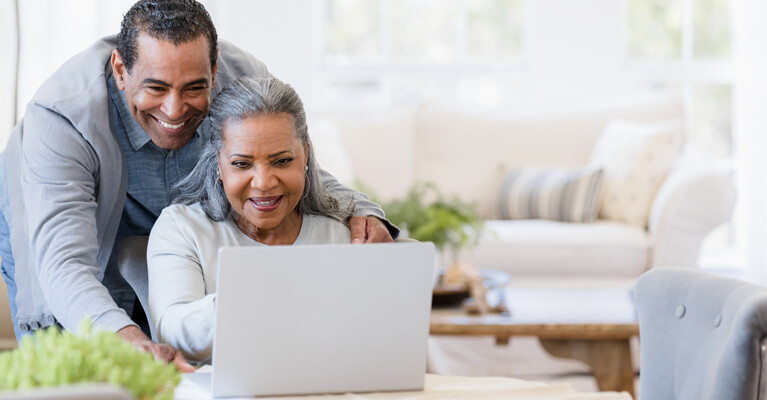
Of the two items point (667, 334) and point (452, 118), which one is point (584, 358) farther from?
point (452, 118)

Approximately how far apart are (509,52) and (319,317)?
424 cm

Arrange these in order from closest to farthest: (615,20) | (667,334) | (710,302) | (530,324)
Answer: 1. (710,302)
2. (667,334)
3. (530,324)
4. (615,20)

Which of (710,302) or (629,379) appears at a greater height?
(710,302)

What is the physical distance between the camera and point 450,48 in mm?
5176

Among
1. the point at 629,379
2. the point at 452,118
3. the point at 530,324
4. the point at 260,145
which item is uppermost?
the point at 260,145

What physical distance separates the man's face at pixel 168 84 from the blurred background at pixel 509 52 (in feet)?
10.8

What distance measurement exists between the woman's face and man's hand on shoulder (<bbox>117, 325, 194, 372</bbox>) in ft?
1.11

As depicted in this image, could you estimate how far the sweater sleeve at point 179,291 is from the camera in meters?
1.33

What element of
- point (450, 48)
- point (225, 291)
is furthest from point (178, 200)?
point (450, 48)

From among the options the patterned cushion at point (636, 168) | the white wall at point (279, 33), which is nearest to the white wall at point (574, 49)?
the patterned cushion at point (636, 168)

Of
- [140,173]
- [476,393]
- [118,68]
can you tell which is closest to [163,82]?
[118,68]

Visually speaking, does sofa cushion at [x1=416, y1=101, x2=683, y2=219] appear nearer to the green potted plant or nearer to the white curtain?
the white curtain

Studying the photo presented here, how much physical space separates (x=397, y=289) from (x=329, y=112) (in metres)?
3.53

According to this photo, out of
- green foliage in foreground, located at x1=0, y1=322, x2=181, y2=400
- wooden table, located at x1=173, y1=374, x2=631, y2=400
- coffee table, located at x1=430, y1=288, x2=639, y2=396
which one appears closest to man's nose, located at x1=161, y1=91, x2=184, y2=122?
wooden table, located at x1=173, y1=374, x2=631, y2=400
